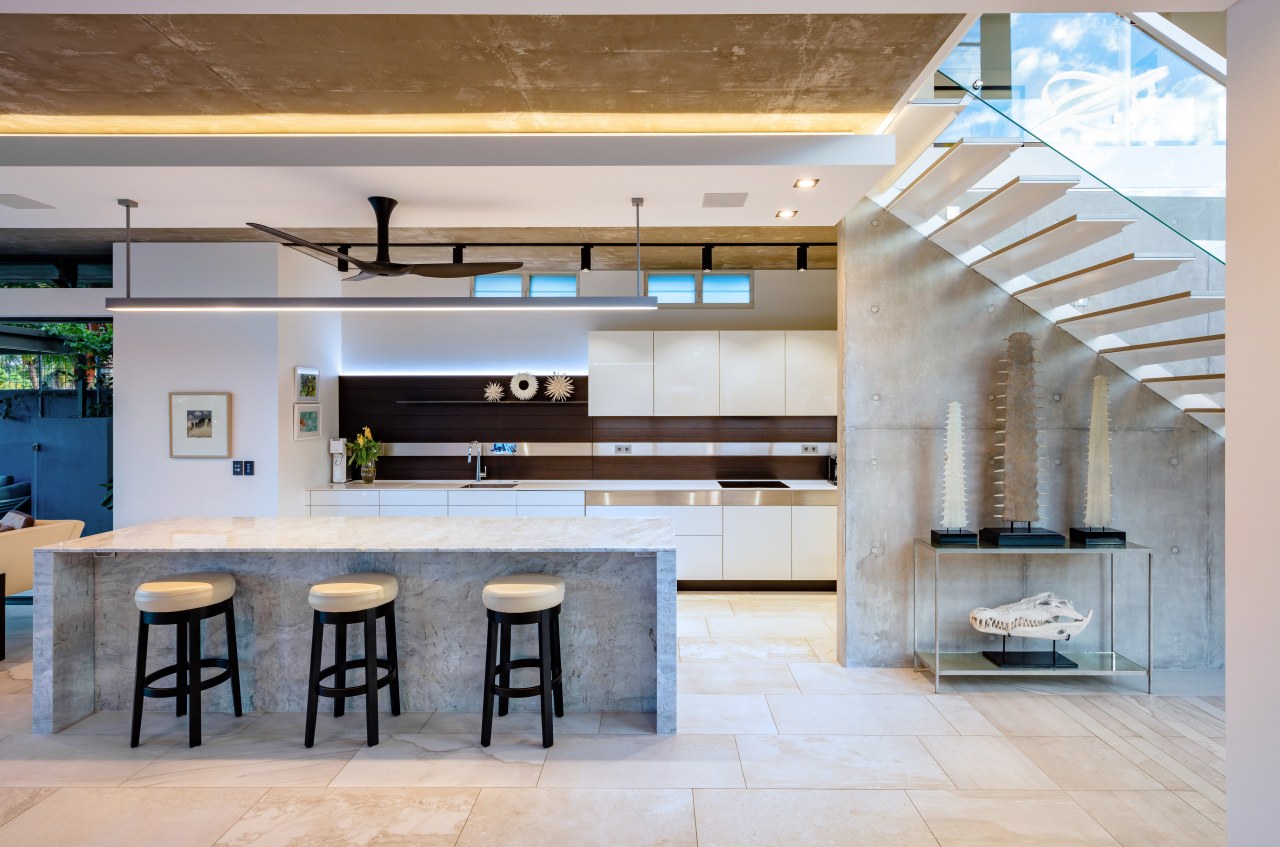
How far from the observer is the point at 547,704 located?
10.7 feet

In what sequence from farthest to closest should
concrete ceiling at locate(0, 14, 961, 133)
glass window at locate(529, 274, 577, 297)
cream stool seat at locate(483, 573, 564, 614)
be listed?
glass window at locate(529, 274, 577, 297) < cream stool seat at locate(483, 573, 564, 614) < concrete ceiling at locate(0, 14, 961, 133)

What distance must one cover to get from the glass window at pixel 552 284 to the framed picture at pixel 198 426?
2.87 metres

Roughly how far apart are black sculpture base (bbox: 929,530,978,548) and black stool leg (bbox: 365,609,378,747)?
121 inches

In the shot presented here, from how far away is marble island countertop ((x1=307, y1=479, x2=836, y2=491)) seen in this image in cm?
616

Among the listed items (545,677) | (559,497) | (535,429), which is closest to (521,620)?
(545,677)

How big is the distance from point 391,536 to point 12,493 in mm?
5763

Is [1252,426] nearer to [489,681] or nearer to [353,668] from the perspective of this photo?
[489,681]

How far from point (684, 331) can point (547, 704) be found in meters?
3.89

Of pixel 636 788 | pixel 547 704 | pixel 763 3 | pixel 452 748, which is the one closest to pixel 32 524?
pixel 452 748

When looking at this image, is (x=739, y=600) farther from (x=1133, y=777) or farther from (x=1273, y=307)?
(x=1273, y=307)

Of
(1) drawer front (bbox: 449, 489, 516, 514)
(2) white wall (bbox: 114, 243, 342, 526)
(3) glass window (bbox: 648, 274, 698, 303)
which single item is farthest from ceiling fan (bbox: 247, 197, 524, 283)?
(3) glass window (bbox: 648, 274, 698, 303)

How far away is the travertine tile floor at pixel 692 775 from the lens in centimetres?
263

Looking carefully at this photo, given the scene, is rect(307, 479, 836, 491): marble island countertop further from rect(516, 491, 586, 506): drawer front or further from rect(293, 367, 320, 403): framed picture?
rect(293, 367, 320, 403): framed picture

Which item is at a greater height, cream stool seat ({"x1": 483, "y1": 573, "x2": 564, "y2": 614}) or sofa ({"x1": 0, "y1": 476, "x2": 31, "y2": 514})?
sofa ({"x1": 0, "y1": 476, "x2": 31, "y2": 514})
